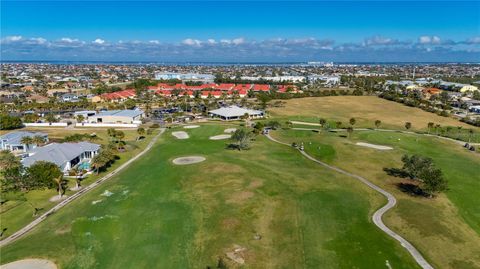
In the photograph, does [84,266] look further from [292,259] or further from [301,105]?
[301,105]

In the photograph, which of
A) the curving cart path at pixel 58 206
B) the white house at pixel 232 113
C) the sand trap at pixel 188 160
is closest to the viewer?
the curving cart path at pixel 58 206

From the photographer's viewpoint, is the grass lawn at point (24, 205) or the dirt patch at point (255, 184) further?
the dirt patch at point (255, 184)

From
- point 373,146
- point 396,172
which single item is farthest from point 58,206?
point 373,146

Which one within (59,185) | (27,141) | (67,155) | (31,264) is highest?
(67,155)

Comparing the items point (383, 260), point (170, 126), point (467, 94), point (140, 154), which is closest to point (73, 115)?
point (170, 126)

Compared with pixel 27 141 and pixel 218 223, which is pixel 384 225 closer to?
pixel 218 223

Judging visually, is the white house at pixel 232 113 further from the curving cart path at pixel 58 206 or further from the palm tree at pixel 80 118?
the curving cart path at pixel 58 206

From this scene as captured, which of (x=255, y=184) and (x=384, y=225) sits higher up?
(x=255, y=184)

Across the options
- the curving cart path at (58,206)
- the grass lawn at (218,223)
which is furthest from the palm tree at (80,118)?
the grass lawn at (218,223)
